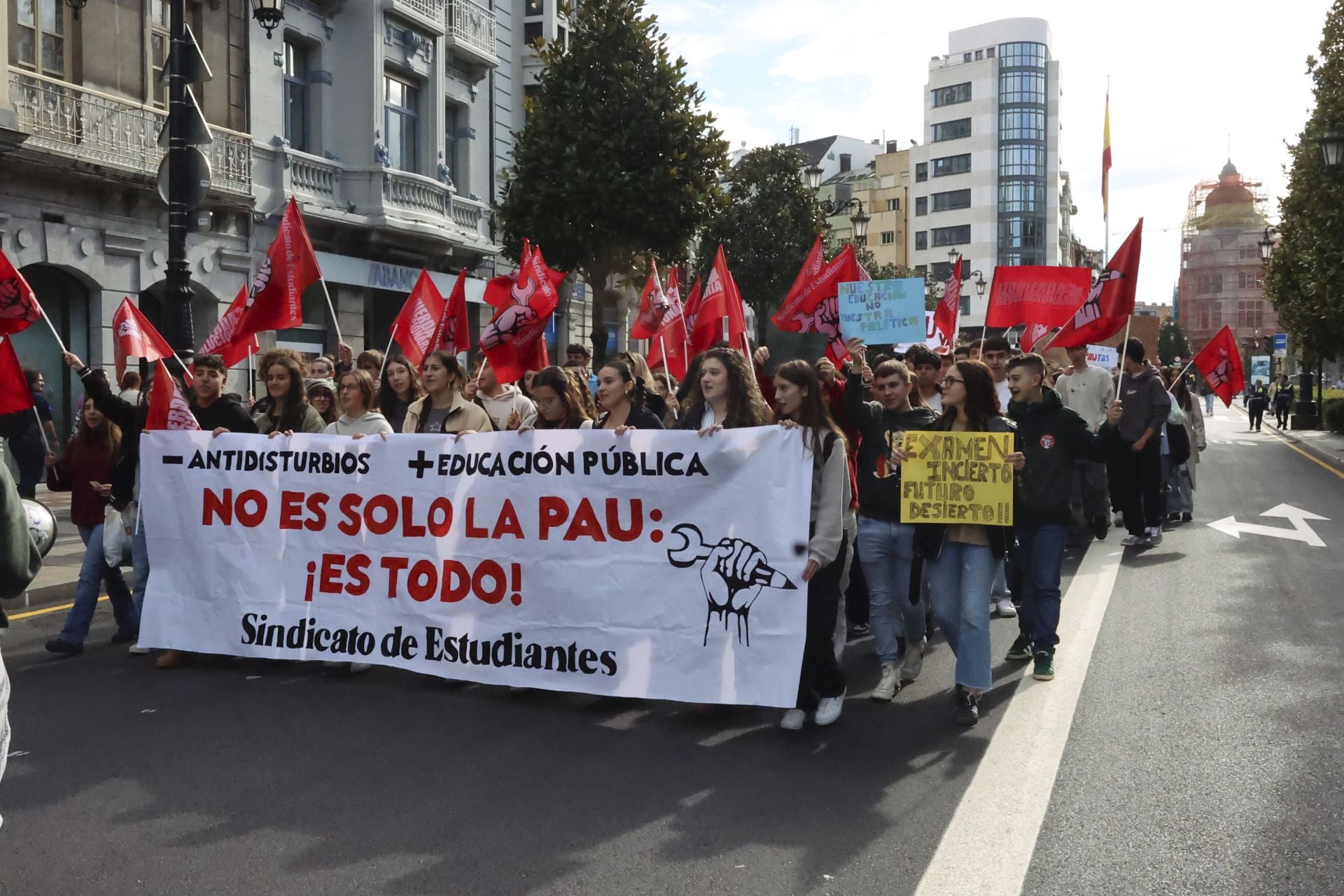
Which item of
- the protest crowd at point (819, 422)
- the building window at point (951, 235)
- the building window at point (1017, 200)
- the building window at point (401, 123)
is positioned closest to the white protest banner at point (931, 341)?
the protest crowd at point (819, 422)

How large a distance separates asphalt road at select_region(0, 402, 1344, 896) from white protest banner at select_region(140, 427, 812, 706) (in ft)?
0.72

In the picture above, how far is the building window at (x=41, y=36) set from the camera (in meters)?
16.2

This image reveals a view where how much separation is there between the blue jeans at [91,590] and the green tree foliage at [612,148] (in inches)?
569

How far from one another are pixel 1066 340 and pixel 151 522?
247 inches

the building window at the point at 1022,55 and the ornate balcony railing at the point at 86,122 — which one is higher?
the building window at the point at 1022,55

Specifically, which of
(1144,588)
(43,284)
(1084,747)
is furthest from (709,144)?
(1084,747)

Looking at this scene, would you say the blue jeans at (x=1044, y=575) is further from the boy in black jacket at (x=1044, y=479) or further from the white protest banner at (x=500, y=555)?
the white protest banner at (x=500, y=555)

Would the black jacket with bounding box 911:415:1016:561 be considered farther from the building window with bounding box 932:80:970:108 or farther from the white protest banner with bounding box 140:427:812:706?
the building window with bounding box 932:80:970:108

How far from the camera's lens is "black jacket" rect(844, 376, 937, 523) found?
5.89m

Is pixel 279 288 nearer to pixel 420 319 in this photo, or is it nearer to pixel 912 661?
pixel 420 319

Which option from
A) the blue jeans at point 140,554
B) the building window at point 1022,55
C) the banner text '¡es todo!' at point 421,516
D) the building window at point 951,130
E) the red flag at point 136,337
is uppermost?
the building window at point 1022,55

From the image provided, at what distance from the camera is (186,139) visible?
416 inches

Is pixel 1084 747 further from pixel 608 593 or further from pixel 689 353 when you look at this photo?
pixel 689 353

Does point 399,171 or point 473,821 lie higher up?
point 399,171
